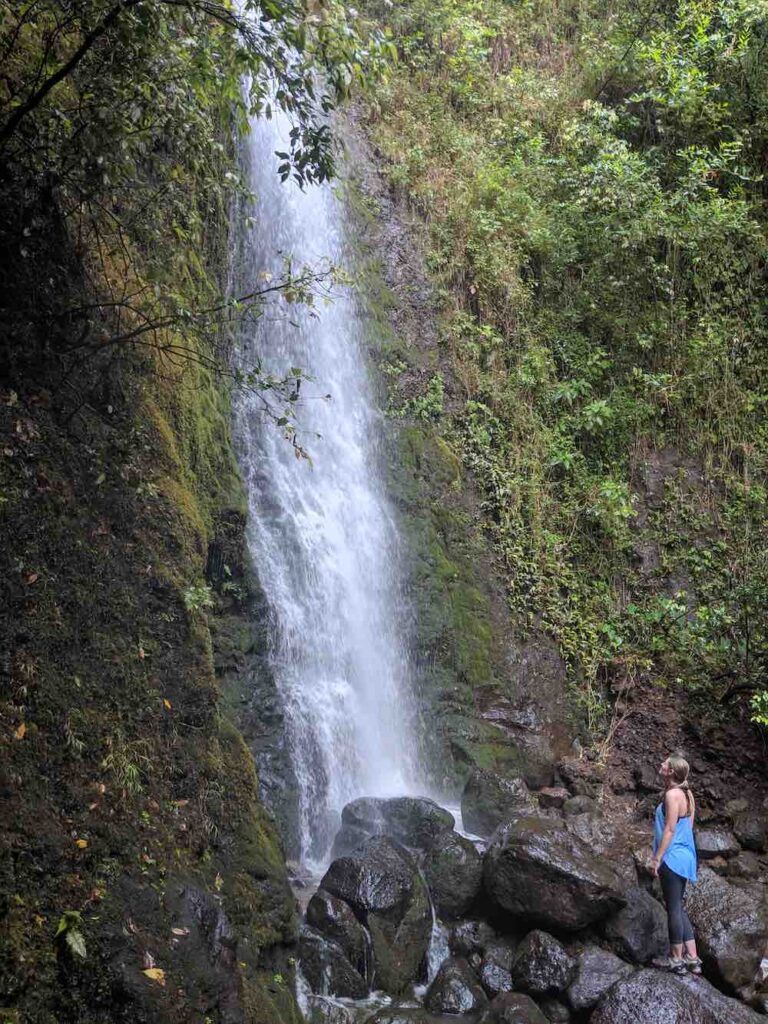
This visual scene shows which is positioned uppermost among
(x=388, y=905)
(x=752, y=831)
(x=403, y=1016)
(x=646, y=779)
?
(x=646, y=779)

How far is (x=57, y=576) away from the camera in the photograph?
4.43 metres

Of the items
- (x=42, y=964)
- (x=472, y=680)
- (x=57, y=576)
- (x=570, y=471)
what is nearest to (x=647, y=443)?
(x=570, y=471)

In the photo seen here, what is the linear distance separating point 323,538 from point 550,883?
4382 mm

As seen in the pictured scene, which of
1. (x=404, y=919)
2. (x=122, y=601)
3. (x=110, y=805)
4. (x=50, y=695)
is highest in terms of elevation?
(x=122, y=601)

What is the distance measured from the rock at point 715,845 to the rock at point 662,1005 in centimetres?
239

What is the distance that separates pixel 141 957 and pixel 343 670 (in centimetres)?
516

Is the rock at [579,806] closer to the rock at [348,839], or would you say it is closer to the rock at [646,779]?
the rock at [646,779]

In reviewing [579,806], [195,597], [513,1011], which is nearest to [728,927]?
[513,1011]

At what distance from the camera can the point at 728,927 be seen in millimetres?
A: 6449

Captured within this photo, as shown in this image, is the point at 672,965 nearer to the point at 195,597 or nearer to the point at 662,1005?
the point at 662,1005

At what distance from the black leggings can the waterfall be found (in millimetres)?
2978

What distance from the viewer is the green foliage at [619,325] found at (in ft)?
34.4

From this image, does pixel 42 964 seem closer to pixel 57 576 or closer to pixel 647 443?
pixel 57 576

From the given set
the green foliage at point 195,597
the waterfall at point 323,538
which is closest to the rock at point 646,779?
the waterfall at point 323,538
